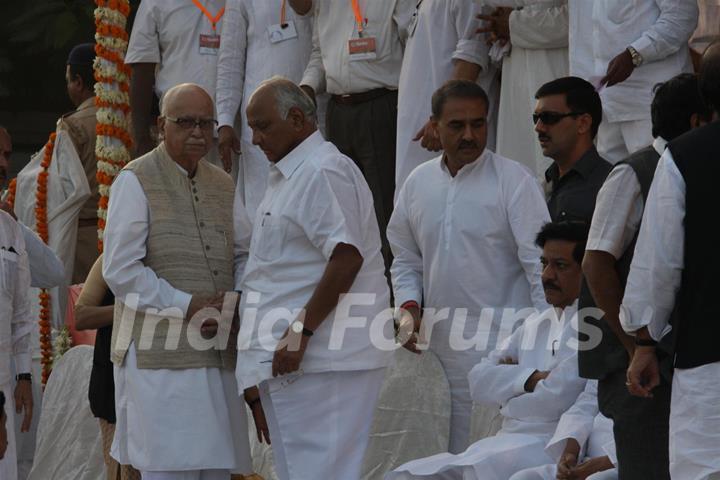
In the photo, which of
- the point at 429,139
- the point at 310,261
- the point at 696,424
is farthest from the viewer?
the point at 429,139

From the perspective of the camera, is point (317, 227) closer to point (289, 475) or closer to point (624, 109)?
point (289, 475)

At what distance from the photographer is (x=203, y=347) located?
6383 mm

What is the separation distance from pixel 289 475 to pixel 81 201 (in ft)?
15.2

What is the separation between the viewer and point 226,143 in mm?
9203

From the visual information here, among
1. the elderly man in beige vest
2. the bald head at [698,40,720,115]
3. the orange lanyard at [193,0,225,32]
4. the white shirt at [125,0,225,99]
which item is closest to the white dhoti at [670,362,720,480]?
the bald head at [698,40,720,115]

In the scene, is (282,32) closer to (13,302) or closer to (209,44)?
(209,44)

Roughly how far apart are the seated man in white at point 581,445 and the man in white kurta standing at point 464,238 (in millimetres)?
802

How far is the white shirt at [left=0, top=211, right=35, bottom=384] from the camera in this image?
720cm

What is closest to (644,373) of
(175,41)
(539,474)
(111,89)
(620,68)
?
(539,474)

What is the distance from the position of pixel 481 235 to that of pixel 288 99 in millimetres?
1109

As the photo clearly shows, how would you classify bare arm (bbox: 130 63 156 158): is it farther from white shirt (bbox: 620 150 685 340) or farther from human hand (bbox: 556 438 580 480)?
white shirt (bbox: 620 150 685 340)

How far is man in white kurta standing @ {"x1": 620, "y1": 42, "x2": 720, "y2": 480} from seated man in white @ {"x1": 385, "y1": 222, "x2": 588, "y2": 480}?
136 cm

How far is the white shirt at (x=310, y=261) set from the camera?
19.9 ft

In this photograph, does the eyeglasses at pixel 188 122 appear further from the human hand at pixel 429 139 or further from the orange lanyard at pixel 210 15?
the orange lanyard at pixel 210 15
